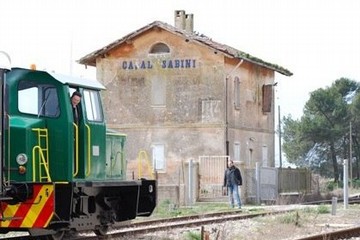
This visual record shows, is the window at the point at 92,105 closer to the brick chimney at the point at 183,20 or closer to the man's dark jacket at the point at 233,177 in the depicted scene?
the man's dark jacket at the point at 233,177

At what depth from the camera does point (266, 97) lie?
156 ft

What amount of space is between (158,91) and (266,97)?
7175mm

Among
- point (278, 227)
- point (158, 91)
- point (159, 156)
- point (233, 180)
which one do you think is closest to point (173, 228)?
point (278, 227)

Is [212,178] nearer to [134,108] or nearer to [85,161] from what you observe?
[134,108]

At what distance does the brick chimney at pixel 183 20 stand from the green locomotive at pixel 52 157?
30.2 m

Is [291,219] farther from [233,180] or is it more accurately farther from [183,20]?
[183,20]

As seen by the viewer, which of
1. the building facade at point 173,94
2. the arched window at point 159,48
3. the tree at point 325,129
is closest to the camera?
the building facade at point 173,94

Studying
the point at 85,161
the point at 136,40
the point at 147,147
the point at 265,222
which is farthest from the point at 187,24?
the point at 85,161

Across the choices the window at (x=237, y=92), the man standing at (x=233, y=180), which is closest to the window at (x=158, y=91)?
the window at (x=237, y=92)

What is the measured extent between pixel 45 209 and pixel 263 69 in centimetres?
3434

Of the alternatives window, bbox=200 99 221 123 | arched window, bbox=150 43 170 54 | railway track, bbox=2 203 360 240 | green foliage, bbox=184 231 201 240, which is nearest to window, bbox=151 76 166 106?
arched window, bbox=150 43 170 54

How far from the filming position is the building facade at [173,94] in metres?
42.3

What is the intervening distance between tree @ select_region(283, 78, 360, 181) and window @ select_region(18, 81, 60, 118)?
→ 56974mm

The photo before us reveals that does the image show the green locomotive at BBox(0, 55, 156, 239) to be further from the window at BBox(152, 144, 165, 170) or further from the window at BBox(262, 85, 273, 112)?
the window at BBox(262, 85, 273, 112)
